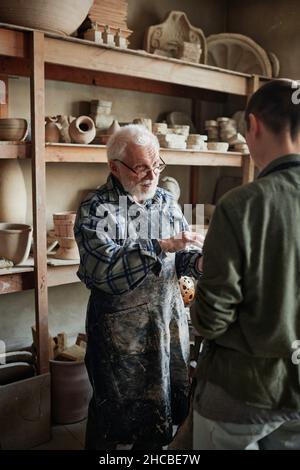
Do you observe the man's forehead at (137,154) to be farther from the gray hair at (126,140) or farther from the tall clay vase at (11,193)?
the tall clay vase at (11,193)

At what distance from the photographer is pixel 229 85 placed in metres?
2.81

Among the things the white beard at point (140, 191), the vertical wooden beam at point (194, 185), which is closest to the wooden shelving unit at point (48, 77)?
the white beard at point (140, 191)

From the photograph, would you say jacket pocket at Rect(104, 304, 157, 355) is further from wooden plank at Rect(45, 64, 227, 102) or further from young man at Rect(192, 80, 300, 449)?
wooden plank at Rect(45, 64, 227, 102)

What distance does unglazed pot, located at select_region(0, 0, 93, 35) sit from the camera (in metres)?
2.01

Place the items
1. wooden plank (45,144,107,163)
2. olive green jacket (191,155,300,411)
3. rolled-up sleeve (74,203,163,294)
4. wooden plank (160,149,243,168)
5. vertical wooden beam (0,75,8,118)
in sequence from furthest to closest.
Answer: wooden plank (160,149,243,168) → vertical wooden beam (0,75,8,118) → wooden plank (45,144,107,163) → rolled-up sleeve (74,203,163,294) → olive green jacket (191,155,300,411)

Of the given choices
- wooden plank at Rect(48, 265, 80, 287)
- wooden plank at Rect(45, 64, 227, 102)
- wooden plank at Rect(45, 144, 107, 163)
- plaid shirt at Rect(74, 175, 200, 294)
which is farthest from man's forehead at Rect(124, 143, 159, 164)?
wooden plank at Rect(45, 64, 227, 102)

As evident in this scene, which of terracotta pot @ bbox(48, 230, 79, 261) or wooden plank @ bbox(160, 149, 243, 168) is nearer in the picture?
terracotta pot @ bbox(48, 230, 79, 261)

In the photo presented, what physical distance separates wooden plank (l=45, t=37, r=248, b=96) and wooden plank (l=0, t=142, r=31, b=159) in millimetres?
414

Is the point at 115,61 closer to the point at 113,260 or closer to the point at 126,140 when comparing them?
the point at 126,140

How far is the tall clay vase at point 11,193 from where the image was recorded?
7.69 ft

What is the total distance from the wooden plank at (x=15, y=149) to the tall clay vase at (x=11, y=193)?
1.00 ft

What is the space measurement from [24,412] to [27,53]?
67.8 inches
